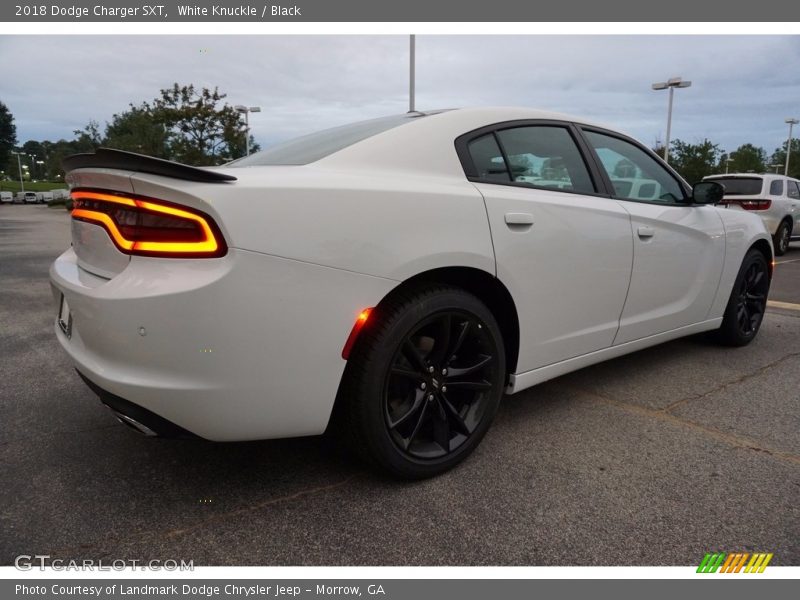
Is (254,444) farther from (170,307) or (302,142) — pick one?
(302,142)


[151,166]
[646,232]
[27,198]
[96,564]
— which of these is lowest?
[27,198]

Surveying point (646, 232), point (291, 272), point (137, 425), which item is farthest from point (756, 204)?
point (137, 425)

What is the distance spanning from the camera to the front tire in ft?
6.40

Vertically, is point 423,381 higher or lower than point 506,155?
lower

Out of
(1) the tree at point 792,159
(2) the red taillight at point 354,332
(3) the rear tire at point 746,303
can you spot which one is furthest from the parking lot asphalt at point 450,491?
(1) the tree at point 792,159

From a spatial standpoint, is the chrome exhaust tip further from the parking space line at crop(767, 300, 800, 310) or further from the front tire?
the parking space line at crop(767, 300, 800, 310)

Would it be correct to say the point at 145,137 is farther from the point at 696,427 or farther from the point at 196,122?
the point at 696,427

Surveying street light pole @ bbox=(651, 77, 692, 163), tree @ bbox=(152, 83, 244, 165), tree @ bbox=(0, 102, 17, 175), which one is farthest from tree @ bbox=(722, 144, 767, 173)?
tree @ bbox=(0, 102, 17, 175)

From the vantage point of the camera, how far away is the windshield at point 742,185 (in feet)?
35.7

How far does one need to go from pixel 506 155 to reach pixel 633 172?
112cm

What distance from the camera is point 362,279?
1856mm

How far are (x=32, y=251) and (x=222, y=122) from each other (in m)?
18.9

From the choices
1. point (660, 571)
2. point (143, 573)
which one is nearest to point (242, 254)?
point (143, 573)

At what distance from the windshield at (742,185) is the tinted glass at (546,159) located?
967cm
